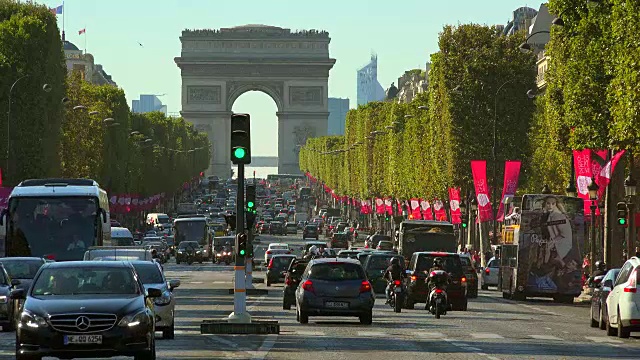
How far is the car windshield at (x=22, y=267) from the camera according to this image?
40.8 m

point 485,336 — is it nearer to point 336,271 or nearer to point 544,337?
point 544,337

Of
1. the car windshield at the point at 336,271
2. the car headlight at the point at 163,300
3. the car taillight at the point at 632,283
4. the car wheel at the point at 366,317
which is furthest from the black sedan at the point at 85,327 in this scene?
the car wheel at the point at 366,317

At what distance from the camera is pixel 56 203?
4944cm

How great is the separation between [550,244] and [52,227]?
1556 cm

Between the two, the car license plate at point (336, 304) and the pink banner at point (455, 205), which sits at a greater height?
the pink banner at point (455, 205)

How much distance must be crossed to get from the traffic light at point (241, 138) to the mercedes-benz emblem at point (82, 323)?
9581 mm

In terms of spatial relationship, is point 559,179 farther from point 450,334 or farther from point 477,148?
point 450,334

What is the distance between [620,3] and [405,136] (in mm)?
71965

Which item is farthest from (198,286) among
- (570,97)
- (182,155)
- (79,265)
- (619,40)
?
(182,155)

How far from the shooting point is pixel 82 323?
23062mm

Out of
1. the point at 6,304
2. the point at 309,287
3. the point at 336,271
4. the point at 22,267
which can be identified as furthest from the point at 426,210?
the point at 6,304

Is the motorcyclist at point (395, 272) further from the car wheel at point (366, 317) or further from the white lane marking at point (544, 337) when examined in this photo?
the white lane marking at point (544, 337)


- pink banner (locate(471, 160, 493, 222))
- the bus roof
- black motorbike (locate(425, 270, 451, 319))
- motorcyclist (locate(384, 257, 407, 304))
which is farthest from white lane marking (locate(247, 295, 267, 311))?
pink banner (locate(471, 160, 493, 222))

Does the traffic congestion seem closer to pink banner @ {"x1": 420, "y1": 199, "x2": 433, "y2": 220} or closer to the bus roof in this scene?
the bus roof
